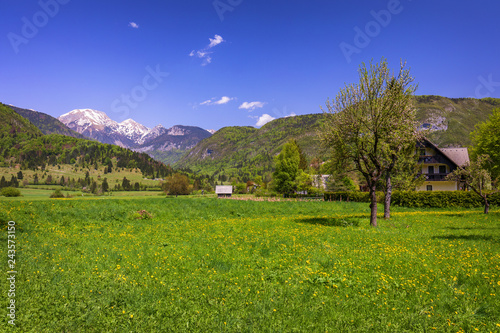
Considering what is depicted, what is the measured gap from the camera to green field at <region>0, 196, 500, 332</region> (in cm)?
703

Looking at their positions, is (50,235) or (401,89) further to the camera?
(401,89)

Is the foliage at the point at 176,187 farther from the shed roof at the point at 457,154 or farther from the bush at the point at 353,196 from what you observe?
the shed roof at the point at 457,154

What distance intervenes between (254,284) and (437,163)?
3236 inches

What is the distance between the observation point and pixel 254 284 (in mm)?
9328

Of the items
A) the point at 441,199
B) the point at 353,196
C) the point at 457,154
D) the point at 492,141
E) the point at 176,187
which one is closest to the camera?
the point at 441,199

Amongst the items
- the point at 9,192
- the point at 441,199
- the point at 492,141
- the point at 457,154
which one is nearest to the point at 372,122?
the point at 441,199

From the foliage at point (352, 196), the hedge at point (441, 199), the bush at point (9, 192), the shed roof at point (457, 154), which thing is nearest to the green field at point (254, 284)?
the bush at point (9, 192)

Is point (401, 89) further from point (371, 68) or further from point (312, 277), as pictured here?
point (312, 277)

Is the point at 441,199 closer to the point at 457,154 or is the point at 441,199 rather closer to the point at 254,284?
the point at 457,154

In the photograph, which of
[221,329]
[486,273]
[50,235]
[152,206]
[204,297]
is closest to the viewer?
[221,329]

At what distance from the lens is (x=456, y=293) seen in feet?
27.7

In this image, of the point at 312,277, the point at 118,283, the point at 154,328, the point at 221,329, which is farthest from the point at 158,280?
the point at 312,277

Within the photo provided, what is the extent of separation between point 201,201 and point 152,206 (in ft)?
28.0

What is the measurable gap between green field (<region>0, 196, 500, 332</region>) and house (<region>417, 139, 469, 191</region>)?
65.5 meters
